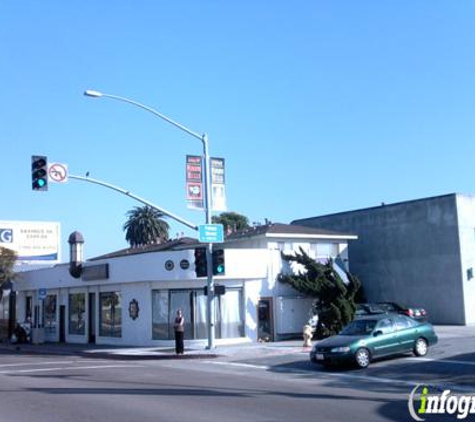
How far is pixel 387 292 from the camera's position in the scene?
140ft

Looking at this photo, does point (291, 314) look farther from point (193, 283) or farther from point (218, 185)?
point (218, 185)

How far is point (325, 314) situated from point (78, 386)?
58.1ft

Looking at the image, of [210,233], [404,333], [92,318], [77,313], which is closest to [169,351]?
[210,233]

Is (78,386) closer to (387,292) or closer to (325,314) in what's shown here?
(325,314)

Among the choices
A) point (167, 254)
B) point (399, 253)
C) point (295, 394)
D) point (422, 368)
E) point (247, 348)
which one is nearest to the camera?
point (295, 394)

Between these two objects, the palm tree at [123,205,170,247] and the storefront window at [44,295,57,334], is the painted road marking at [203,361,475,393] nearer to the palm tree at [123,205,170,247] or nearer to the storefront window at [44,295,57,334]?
the storefront window at [44,295,57,334]

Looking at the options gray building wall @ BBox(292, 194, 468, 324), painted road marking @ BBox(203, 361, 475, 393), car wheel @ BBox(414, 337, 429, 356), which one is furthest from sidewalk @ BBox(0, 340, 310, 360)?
gray building wall @ BBox(292, 194, 468, 324)

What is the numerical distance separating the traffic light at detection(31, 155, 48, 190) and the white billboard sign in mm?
43302

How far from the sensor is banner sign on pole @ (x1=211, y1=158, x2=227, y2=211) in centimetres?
2822

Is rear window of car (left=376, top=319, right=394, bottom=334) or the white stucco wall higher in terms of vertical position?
the white stucco wall

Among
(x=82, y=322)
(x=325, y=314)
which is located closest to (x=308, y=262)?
(x=325, y=314)

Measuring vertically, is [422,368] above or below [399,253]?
below

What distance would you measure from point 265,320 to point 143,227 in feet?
163

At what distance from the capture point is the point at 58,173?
2264 cm
